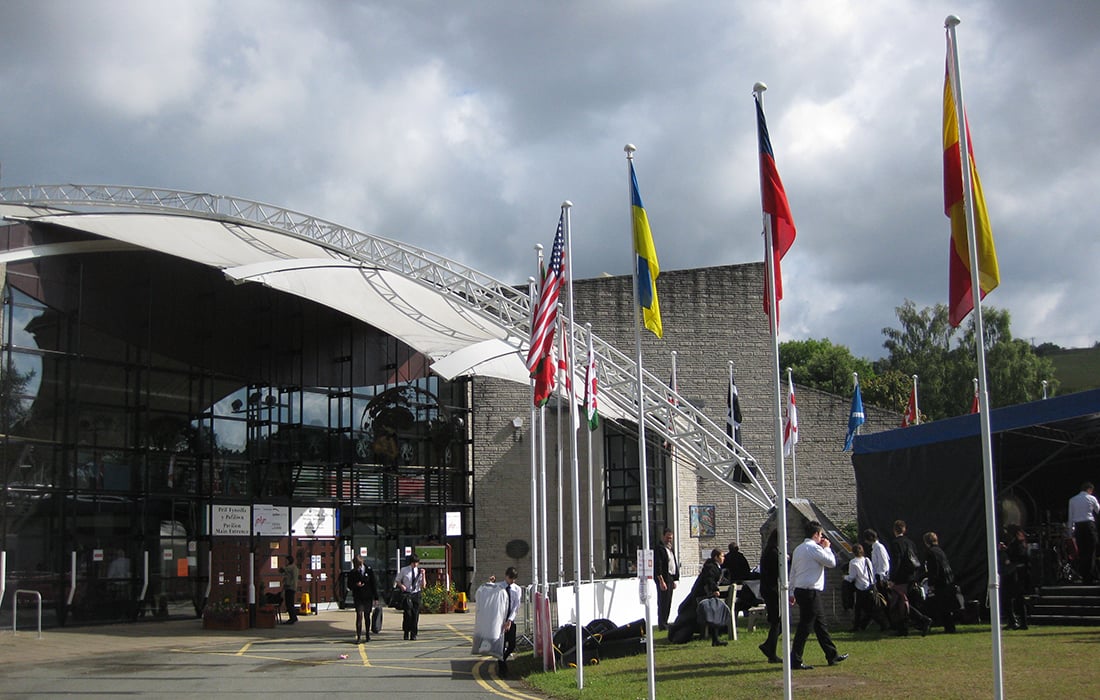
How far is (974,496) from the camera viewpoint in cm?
1797

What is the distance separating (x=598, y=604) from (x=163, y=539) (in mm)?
14830

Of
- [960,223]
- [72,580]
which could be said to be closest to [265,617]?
[72,580]

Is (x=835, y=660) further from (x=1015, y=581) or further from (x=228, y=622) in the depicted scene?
(x=228, y=622)

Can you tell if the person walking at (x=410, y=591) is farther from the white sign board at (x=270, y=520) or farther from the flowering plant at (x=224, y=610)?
the white sign board at (x=270, y=520)

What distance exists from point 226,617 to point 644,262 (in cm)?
1566

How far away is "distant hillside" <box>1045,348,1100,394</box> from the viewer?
78750 millimetres

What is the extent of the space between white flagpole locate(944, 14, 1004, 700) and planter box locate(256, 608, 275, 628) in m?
19.2

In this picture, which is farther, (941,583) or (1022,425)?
(1022,425)

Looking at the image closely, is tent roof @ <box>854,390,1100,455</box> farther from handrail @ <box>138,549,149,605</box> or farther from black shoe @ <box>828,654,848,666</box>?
handrail @ <box>138,549,149,605</box>

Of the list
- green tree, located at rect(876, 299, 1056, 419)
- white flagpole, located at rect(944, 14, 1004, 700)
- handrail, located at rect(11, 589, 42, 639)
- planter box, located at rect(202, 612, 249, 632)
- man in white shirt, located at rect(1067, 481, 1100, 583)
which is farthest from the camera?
green tree, located at rect(876, 299, 1056, 419)

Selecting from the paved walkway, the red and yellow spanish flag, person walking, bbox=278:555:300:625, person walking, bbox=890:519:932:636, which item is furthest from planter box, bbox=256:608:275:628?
the red and yellow spanish flag

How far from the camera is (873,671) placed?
40.4 ft

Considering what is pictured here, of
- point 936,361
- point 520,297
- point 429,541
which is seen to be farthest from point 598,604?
point 936,361

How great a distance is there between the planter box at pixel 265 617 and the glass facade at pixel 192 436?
11.1ft
